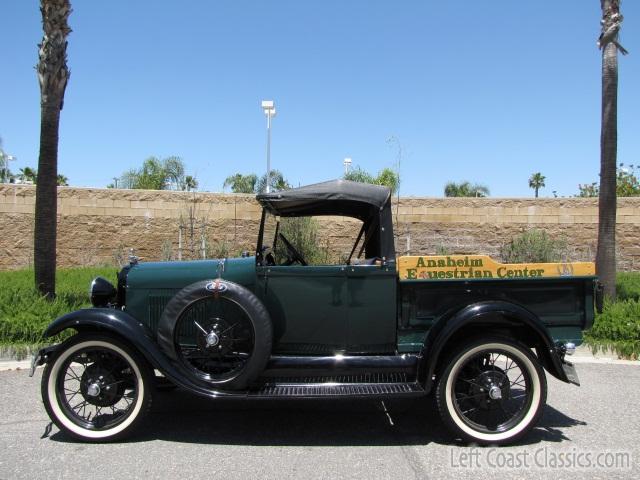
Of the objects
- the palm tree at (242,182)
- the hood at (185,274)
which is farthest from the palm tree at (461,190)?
the hood at (185,274)

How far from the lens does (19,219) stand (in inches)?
494

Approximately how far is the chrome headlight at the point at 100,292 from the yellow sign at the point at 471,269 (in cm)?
246

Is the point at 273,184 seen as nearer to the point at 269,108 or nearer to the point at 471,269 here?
the point at 269,108

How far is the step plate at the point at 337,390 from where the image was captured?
12.4 ft

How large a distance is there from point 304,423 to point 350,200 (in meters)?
1.90

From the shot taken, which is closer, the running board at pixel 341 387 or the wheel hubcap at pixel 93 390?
the running board at pixel 341 387

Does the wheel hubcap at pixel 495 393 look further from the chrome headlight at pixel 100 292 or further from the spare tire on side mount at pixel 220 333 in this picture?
the chrome headlight at pixel 100 292

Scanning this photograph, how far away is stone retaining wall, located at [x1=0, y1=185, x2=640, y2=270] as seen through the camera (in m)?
12.8

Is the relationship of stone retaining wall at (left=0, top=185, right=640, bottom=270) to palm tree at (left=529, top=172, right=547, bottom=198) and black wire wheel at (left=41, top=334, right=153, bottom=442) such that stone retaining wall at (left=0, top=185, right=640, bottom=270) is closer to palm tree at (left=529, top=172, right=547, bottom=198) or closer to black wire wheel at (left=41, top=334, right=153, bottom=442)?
black wire wheel at (left=41, top=334, right=153, bottom=442)

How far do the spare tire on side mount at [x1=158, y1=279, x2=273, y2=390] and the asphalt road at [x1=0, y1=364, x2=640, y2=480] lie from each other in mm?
530

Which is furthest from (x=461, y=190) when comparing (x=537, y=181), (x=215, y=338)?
(x=215, y=338)

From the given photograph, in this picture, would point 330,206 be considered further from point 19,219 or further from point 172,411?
point 19,219

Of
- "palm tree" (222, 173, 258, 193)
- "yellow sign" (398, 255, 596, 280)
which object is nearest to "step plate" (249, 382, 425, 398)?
"yellow sign" (398, 255, 596, 280)

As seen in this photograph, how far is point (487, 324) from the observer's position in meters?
4.03
